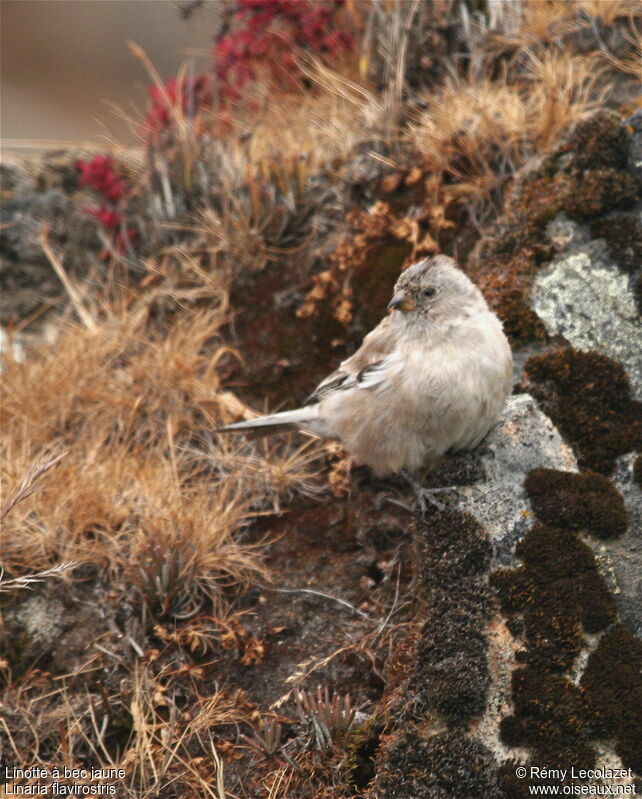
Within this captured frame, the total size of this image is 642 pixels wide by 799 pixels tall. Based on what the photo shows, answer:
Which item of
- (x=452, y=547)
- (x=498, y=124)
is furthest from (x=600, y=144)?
(x=452, y=547)

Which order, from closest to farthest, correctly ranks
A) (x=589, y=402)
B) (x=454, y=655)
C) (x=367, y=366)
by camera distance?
(x=454, y=655), (x=589, y=402), (x=367, y=366)

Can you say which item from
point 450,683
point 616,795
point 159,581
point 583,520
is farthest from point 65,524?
point 616,795

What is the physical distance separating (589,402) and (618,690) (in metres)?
1.43

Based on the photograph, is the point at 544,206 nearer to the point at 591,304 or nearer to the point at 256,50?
the point at 591,304

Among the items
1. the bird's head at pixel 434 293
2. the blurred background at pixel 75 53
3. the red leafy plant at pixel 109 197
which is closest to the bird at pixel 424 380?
the bird's head at pixel 434 293

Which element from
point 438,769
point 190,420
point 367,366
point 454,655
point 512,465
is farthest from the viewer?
point 190,420

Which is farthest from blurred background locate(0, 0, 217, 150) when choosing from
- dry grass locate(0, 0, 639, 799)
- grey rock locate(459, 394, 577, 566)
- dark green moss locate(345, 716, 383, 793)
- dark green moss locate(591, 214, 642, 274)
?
dark green moss locate(345, 716, 383, 793)

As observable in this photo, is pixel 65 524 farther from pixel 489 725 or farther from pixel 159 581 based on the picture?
pixel 489 725

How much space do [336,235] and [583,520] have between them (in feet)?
9.57

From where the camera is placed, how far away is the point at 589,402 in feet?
13.5

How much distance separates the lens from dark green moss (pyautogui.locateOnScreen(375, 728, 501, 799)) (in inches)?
123

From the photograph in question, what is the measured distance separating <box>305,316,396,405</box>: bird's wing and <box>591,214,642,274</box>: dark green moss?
126cm

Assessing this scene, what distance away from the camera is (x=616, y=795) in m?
3.03

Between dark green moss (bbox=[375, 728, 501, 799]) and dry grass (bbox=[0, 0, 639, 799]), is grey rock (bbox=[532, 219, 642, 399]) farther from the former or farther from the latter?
dark green moss (bbox=[375, 728, 501, 799])
